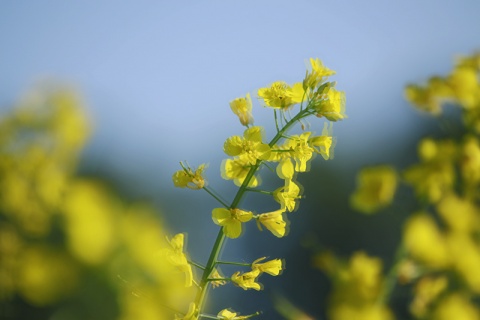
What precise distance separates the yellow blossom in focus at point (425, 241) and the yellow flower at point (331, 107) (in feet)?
2.09

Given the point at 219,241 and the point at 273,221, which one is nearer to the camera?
the point at 219,241

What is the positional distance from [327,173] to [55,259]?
14.9m

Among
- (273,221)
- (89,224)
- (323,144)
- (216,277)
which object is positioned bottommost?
(216,277)

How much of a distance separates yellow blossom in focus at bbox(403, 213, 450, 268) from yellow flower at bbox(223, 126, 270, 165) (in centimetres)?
78

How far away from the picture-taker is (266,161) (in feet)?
4.50

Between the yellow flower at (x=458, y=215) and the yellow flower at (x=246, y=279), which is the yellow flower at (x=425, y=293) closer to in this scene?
the yellow flower at (x=458, y=215)

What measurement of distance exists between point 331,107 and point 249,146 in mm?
213

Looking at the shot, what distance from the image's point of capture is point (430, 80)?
7.37ft

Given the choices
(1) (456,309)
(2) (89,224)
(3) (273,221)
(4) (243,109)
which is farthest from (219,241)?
(2) (89,224)

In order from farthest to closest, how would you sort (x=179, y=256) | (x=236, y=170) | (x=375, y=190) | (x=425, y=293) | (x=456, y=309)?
(x=375, y=190), (x=425, y=293), (x=456, y=309), (x=236, y=170), (x=179, y=256)

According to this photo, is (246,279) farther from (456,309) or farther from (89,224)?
(89,224)

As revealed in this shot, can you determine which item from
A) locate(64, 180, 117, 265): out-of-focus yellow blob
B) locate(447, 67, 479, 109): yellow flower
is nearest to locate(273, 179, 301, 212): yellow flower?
locate(447, 67, 479, 109): yellow flower

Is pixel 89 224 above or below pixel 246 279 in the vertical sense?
above

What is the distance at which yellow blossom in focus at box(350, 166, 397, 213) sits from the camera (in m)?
2.10
